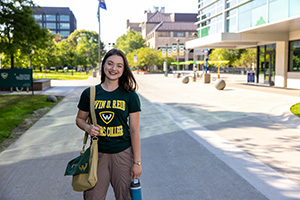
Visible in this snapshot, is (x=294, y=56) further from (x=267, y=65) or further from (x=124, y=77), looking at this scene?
(x=124, y=77)

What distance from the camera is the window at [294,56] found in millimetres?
24894

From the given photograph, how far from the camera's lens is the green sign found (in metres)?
19.7

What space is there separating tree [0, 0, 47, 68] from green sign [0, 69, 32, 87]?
5.25ft

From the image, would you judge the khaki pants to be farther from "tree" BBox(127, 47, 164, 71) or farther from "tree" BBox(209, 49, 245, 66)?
"tree" BBox(127, 47, 164, 71)

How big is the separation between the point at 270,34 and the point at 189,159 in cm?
2296

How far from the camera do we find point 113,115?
292 centimetres

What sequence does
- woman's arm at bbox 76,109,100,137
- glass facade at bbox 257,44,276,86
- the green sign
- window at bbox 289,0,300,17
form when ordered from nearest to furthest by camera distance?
woman's arm at bbox 76,109,100,137
the green sign
window at bbox 289,0,300,17
glass facade at bbox 257,44,276,86

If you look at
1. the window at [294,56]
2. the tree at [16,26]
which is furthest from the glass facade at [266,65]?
the tree at [16,26]

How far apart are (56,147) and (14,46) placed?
625 inches

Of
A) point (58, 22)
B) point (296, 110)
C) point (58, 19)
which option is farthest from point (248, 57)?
point (58, 19)

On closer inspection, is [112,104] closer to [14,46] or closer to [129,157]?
[129,157]

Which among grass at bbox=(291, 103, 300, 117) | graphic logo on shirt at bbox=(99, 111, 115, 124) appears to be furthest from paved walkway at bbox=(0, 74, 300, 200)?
graphic logo on shirt at bbox=(99, 111, 115, 124)

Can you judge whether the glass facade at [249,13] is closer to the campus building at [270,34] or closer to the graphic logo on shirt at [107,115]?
the campus building at [270,34]

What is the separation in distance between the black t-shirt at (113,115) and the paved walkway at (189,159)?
5.57 feet
